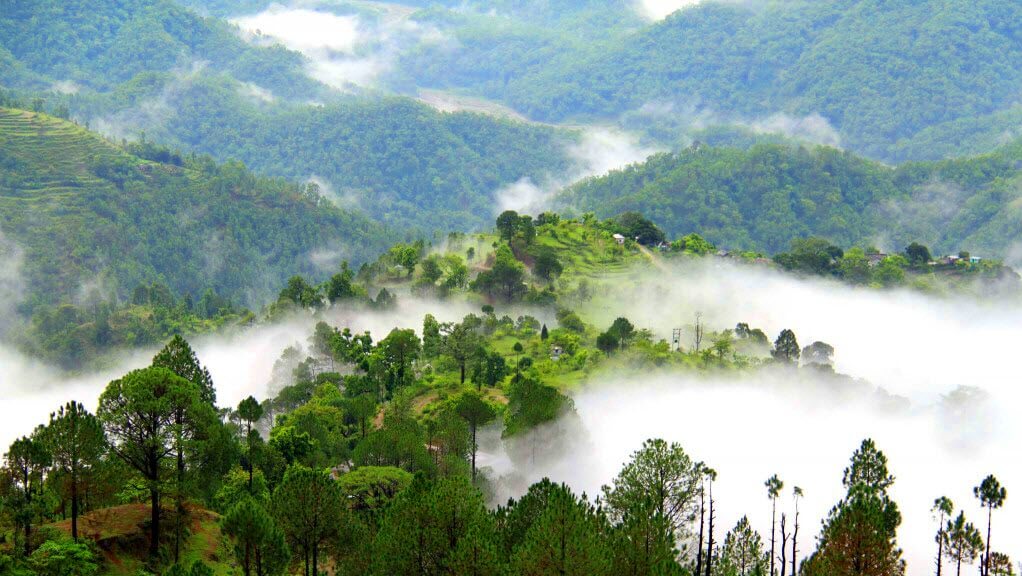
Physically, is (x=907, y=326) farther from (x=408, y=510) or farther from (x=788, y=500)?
(x=408, y=510)

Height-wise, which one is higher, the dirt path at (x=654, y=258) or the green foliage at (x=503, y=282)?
the dirt path at (x=654, y=258)

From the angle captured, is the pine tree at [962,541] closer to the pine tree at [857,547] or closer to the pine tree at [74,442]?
the pine tree at [857,547]

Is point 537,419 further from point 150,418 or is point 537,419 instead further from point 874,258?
A: point 874,258

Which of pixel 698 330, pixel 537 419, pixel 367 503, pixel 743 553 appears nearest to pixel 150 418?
pixel 367 503

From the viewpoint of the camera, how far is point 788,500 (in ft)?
284

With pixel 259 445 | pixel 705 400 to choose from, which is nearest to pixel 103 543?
pixel 259 445

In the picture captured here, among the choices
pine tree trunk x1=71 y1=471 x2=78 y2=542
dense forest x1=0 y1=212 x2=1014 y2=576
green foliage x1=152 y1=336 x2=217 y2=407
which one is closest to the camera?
dense forest x1=0 y1=212 x2=1014 y2=576

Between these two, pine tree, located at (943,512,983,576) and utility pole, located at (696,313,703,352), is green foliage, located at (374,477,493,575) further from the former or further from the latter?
utility pole, located at (696,313,703,352)

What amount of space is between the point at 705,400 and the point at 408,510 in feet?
180

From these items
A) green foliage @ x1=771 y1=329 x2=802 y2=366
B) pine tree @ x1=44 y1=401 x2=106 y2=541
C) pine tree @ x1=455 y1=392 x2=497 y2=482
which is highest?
green foliage @ x1=771 y1=329 x2=802 y2=366

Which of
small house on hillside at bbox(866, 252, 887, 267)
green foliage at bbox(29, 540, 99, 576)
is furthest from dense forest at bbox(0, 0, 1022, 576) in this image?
small house on hillside at bbox(866, 252, 887, 267)

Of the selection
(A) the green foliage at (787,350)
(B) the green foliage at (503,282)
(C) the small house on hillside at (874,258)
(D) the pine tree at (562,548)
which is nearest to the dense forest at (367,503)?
(D) the pine tree at (562,548)

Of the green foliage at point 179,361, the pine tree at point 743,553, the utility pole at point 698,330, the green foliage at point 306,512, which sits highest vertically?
the utility pole at point 698,330

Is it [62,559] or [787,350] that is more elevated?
[787,350]
